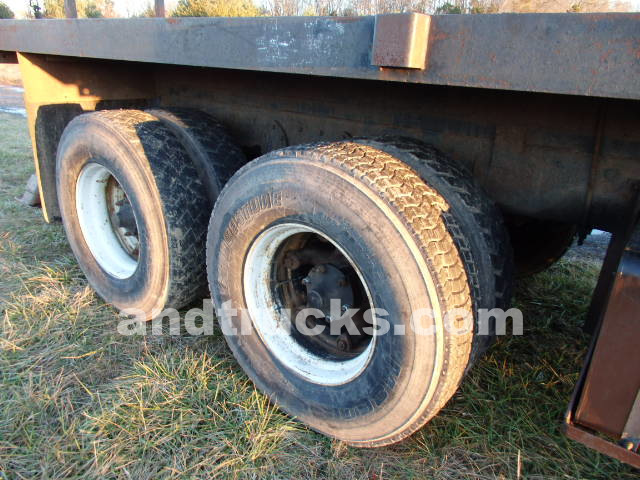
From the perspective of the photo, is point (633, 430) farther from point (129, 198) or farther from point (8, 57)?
point (8, 57)

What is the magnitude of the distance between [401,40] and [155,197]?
146cm

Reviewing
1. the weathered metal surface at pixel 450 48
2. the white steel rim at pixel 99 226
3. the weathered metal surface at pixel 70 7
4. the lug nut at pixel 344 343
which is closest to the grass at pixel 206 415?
the white steel rim at pixel 99 226

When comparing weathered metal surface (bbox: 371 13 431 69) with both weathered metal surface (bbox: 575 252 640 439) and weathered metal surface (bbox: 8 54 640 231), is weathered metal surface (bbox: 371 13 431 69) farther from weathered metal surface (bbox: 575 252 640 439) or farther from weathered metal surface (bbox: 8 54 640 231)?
weathered metal surface (bbox: 575 252 640 439)

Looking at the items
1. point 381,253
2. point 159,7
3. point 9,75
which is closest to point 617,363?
point 381,253

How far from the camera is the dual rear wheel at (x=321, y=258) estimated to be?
156cm

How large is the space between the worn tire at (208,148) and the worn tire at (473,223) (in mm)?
920

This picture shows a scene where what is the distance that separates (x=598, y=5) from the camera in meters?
2.52

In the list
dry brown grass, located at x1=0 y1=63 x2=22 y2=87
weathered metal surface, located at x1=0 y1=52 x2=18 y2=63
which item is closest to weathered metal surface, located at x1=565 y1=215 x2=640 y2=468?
weathered metal surface, located at x1=0 y1=52 x2=18 y2=63

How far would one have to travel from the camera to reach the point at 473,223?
1.72m

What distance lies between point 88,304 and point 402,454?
2.03 metres

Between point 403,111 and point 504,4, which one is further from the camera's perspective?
point 504,4

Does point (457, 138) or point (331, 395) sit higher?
point (457, 138)

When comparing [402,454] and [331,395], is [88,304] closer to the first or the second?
[331,395]

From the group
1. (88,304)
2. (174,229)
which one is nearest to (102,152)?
(174,229)
